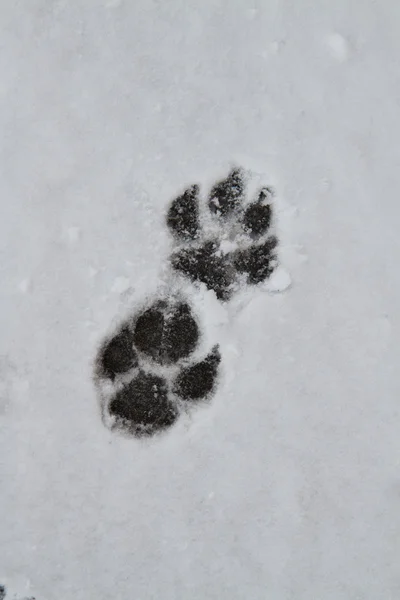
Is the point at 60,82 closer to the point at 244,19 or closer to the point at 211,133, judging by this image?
the point at 211,133

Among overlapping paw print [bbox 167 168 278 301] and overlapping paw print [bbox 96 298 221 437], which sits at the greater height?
overlapping paw print [bbox 167 168 278 301]

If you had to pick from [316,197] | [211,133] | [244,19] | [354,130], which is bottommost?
[316,197]

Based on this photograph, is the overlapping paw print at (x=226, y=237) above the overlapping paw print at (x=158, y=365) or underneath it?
above

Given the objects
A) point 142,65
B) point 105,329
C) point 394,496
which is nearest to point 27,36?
point 142,65

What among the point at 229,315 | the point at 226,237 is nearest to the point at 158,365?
the point at 229,315
